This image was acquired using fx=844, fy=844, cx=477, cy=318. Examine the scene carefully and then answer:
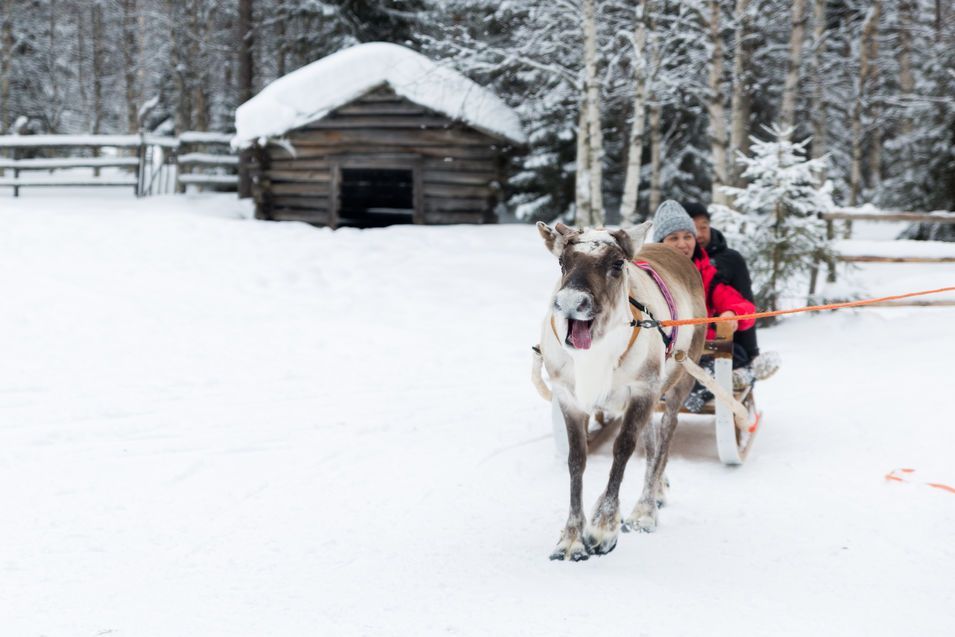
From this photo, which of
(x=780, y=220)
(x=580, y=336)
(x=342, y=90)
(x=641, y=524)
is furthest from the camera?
(x=342, y=90)

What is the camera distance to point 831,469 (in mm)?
5875

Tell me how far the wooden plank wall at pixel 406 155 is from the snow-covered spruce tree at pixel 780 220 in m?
7.12

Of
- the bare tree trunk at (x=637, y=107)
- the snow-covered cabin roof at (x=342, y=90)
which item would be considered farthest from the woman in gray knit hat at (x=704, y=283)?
the snow-covered cabin roof at (x=342, y=90)

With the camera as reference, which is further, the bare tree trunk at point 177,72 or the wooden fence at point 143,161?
the bare tree trunk at point 177,72

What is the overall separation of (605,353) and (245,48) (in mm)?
22468

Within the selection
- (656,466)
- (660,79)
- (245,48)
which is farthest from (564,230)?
(245,48)

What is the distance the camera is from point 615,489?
4.27 metres

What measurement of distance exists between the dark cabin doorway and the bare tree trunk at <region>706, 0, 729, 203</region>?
31.2 feet

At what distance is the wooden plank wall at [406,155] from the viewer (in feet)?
55.6

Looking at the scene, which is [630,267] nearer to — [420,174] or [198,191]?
[420,174]

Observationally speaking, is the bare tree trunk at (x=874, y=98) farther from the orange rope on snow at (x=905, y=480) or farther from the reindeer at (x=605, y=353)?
the reindeer at (x=605, y=353)

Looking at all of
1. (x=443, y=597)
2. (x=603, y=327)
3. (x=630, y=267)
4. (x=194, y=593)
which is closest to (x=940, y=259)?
(x=630, y=267)

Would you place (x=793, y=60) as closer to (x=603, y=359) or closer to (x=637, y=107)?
(x=637, y=107)

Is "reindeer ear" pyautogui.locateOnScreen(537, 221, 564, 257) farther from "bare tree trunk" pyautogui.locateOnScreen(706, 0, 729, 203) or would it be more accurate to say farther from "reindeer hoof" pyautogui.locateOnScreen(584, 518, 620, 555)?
"bare tree trunk" pyautogui.locateOnScreen(706, 0, 729, 203)
